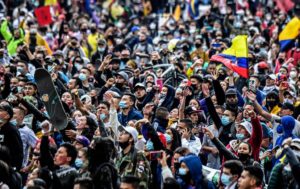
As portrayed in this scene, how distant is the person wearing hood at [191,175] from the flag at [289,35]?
41.1 ft

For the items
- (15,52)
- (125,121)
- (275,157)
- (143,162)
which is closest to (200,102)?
(125,121)

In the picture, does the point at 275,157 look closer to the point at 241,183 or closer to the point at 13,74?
the point at 241,183

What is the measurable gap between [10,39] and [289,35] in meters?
5.78

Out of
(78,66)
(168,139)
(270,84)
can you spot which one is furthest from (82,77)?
(168,139)

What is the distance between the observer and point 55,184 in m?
11.3

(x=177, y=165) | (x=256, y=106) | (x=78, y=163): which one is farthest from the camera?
(x=256, y=106)

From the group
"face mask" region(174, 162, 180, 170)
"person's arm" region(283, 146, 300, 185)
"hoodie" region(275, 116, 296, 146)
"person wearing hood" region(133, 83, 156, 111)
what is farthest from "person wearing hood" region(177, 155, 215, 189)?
"person wearing hood" region(133, 83, 156, 111)

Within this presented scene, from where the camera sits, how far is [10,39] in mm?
23219

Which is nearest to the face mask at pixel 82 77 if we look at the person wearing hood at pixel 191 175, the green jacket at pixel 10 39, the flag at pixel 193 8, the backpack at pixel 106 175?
the green jacket at pixel 10 39

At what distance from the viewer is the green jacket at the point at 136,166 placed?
1183 centimetres

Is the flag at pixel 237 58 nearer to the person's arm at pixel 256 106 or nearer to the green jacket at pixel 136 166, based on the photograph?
the person's arm at pixel 256 106

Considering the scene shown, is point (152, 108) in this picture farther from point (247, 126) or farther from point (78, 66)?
point (78, 66)

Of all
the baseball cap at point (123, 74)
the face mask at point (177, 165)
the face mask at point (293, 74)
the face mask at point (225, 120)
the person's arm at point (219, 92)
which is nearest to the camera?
the face mask at point (177, 165)

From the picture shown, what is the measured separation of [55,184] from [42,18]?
15361 millimetres
